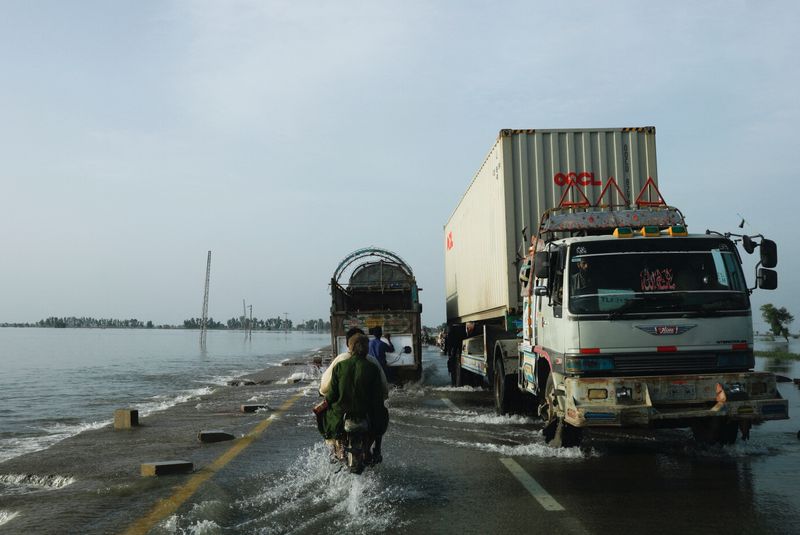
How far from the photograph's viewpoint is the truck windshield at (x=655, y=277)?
26.4 feet

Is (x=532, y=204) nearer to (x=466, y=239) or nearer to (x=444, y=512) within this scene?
(x=466, y=239)

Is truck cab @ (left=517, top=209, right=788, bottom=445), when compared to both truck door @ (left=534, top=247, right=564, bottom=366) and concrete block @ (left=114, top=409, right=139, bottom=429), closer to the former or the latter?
truck door @ (left=534, top=247, right=564, bottom=366)

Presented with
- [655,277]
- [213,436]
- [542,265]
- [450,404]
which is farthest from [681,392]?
[450,404]

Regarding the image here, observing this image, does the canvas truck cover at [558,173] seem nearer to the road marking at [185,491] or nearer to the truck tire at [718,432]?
the truck tire at [718,432]

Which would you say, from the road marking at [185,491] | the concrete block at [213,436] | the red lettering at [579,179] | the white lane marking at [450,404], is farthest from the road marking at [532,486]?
the white lane marking at [450,404]

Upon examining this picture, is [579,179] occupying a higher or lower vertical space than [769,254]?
higher

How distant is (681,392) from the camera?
794cm

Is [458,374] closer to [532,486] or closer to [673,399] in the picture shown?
[673,399]

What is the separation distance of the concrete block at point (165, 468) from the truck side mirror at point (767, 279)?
260 inches

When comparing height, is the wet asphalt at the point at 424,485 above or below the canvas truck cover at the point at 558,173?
below

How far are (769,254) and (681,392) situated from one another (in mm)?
1876

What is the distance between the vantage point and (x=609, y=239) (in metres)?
A: 8.45

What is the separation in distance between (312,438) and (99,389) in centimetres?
1556

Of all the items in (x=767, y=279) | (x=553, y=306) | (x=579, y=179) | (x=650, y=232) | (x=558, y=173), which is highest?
(x=558, y=173)
